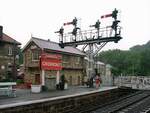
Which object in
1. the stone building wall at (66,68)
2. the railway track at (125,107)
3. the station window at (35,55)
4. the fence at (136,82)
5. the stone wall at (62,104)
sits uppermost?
the station window at (35,55)

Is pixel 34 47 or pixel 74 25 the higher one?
pixel 74 25

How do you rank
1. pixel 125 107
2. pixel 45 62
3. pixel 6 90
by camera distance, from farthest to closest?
pixel 45 62
pixel 6 90
pixel 125 107

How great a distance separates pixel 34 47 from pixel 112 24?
11.8 m

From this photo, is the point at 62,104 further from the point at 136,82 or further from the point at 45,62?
the point at 136,82

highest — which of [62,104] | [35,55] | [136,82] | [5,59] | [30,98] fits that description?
[35,55]

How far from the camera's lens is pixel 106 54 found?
14038 centimetres

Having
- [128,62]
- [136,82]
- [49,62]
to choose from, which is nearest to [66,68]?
[49,62]

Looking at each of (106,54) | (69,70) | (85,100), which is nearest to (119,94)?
(69,70)

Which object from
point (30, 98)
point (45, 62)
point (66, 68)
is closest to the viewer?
point (30, 98)

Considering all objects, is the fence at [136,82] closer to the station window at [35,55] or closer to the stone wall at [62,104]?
the stone wall at [62,104]

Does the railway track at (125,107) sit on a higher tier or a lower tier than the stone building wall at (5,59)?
lower

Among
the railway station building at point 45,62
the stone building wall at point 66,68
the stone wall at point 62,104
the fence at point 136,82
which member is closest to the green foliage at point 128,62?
the stone building wall at point 66,68

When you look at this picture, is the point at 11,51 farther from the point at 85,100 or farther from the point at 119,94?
the point at 85,100

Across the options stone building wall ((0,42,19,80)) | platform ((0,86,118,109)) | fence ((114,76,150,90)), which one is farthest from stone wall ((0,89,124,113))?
stone building wall ((0,42,19,80))
